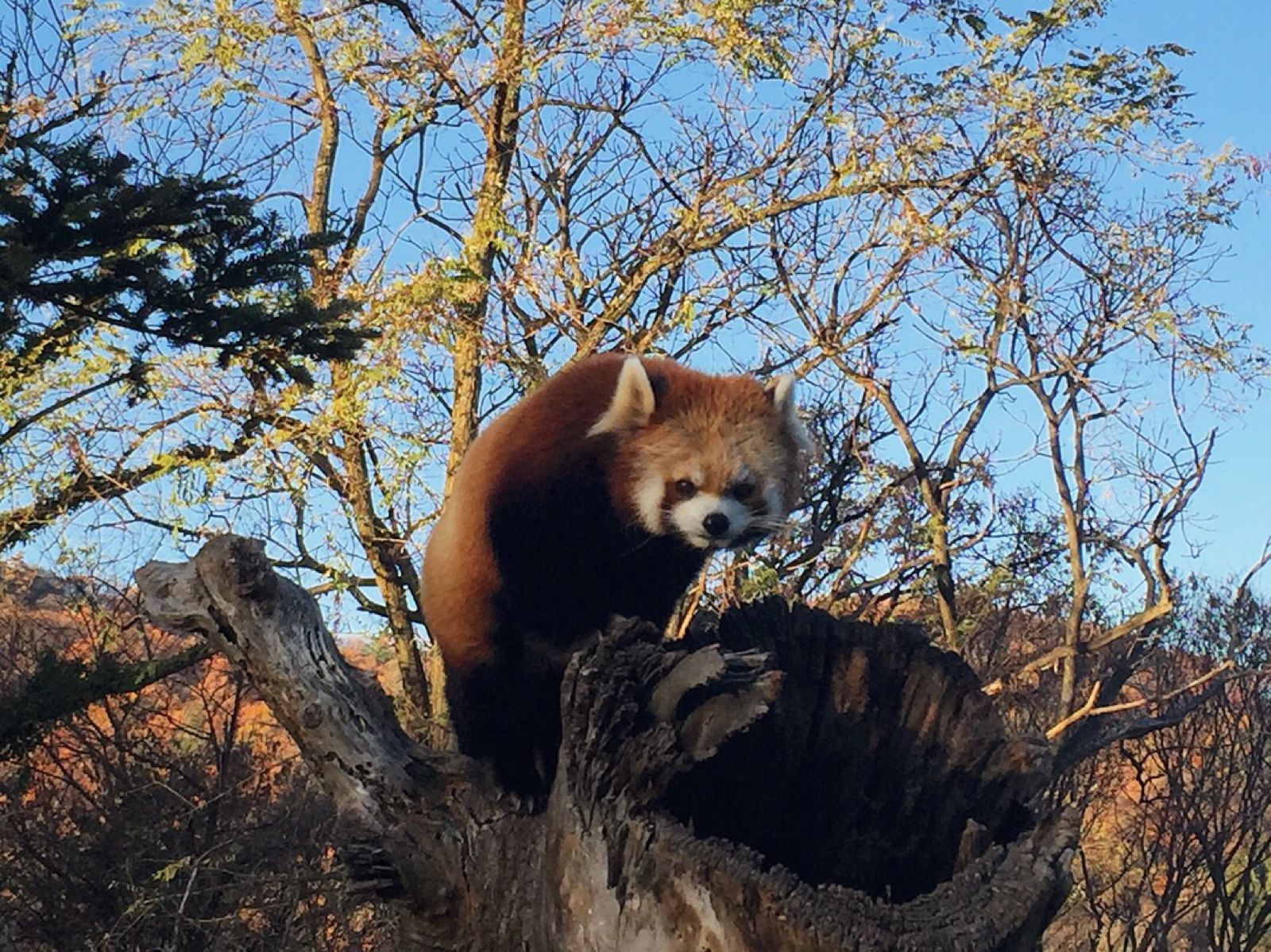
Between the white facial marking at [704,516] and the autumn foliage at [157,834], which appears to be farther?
the autumn foliage at [157,834]

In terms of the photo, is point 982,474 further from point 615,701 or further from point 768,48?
point 615,701

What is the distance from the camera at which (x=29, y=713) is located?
6461 mm

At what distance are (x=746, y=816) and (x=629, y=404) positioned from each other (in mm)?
1238

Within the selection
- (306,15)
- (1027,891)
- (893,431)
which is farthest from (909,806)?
(306,15)

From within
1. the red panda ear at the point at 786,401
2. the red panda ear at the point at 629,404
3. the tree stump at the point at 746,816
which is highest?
the red panda ear at the point at 629,404

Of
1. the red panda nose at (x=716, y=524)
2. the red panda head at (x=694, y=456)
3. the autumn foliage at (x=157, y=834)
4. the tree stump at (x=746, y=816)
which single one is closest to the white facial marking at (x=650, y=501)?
the red panda head at (x=694, y=456)

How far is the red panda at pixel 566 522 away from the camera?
3.51 metres

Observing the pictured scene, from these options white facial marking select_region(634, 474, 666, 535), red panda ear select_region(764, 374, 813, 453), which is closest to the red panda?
white facial marking select_region(634, 474, 666, 535)

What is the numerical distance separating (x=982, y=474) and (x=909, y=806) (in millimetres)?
7165

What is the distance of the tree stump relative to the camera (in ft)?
7.52

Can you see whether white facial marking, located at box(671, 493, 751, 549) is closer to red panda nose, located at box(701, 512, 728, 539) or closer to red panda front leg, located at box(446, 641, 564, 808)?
red panda nose, located at box(701, 512, 728, 539)

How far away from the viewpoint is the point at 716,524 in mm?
3547

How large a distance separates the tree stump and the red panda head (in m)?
0.32

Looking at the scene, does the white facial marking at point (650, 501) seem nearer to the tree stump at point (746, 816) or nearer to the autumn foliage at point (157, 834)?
the tree stump at point (746, 816)
